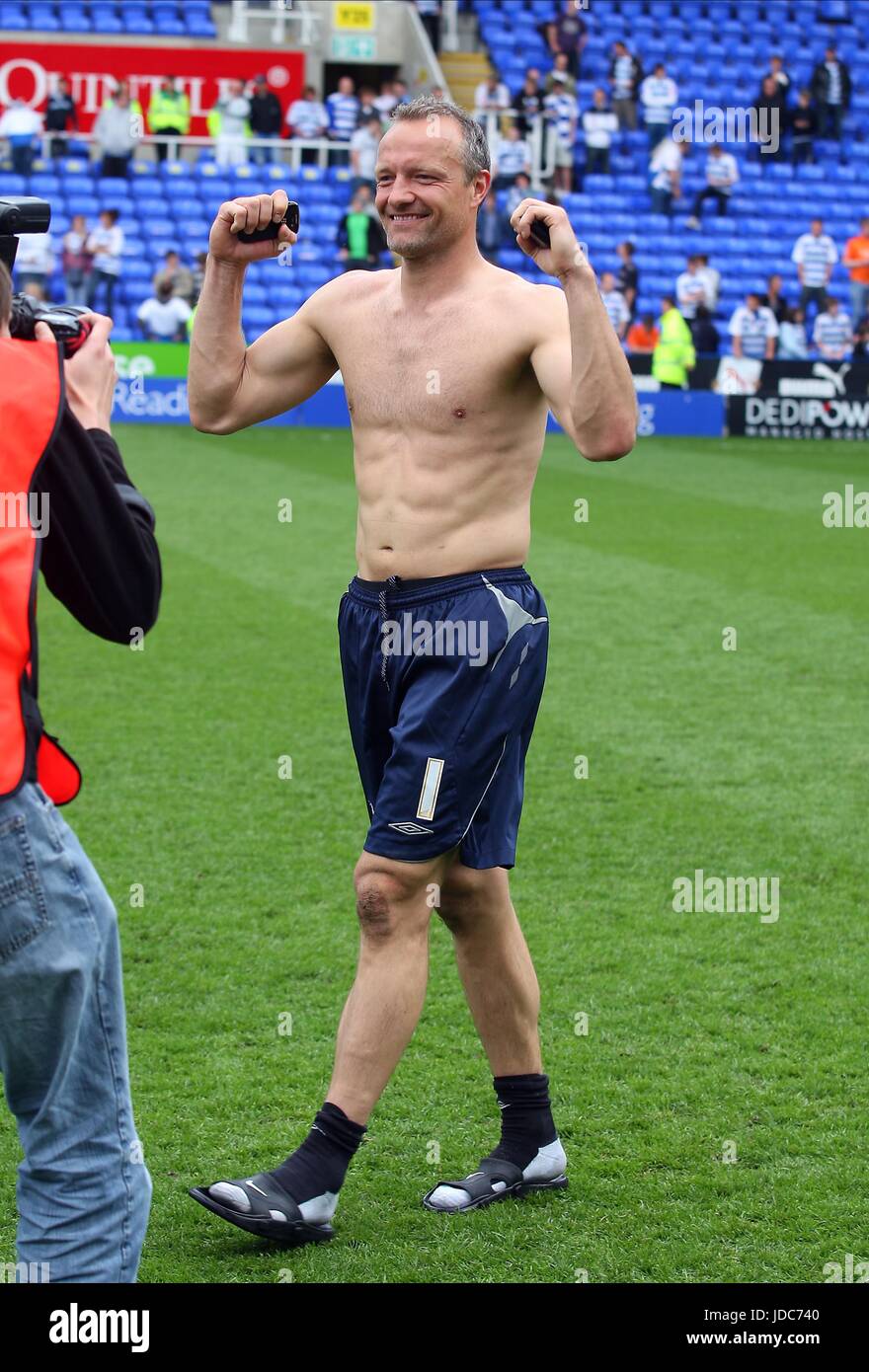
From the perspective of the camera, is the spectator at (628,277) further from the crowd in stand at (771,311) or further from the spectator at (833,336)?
the spectator at (833,336)

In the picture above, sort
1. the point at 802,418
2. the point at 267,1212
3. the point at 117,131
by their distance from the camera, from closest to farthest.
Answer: the point at 267,1212, the point at 802,418, the point at 117,131

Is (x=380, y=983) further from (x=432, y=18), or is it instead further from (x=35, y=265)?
(x=432, y=18)

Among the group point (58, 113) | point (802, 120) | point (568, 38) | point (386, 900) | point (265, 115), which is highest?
point (568, 38)

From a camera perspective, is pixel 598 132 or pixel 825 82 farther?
pixel 825 82

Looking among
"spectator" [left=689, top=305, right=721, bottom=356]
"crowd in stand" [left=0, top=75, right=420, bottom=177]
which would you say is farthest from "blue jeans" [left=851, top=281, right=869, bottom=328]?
"crowd in stand" [left=0, top=75, right=420, bottom=177]

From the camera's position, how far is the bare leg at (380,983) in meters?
3.84

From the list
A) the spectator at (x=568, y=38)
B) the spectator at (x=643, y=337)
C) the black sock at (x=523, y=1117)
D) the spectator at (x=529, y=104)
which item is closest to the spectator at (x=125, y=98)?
the spectator at (x=529, y=104)

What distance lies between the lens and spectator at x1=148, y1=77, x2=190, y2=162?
89.0 ft

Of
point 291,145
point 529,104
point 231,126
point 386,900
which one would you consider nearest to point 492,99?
point 529,104

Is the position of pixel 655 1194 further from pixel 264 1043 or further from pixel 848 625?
pixel 848 625

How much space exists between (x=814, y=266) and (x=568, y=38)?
675 cm

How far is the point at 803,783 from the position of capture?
298 inches

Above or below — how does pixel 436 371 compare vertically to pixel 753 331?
above

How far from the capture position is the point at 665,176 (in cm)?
2861
